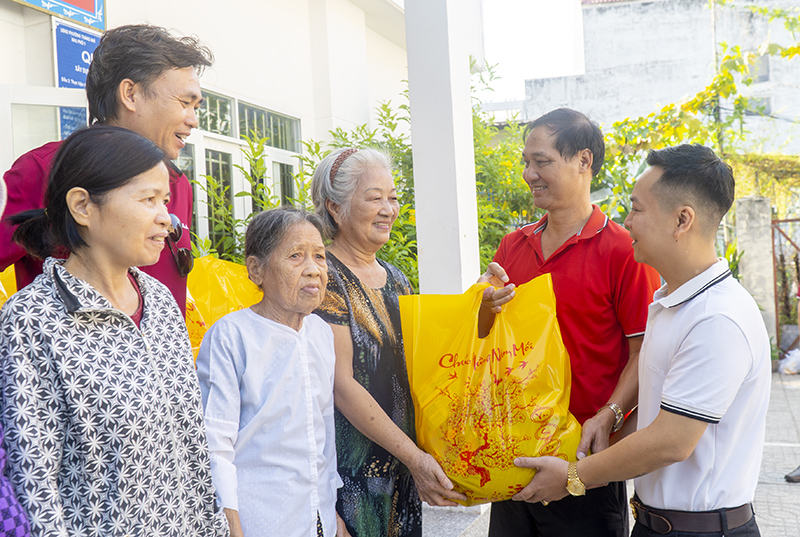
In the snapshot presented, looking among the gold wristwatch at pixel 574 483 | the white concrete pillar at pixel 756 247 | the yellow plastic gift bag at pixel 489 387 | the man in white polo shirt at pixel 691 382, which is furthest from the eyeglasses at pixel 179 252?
the white concrete pillar at pixel 756 247

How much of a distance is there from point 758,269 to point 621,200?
374 cm

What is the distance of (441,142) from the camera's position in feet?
11.3

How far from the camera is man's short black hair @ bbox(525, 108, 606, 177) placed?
2.14 metres

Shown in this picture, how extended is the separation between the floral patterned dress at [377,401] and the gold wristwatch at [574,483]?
21.4 inches

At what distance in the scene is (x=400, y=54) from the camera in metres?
9.37

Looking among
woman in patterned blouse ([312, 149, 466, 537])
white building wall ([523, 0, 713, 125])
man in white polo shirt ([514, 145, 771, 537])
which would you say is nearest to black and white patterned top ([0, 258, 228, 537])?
woman in patterned blouse ([312, 149, 466, 537])

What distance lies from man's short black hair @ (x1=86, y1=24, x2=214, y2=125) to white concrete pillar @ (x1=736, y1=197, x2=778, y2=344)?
9.53m

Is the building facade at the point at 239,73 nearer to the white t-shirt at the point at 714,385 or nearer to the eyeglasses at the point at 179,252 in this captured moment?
the eyeglasses at the point at 179,252

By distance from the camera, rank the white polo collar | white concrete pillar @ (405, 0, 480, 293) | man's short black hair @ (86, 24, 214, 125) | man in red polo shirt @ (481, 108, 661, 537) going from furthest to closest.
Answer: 1. white concrete pillar @ (405, 0, 480, 293)
2. man in red polo shirt @ (481, 108, 661, 537)
3. man's short black hair @ (86, 24, 214, 125)
4. the white polo collar

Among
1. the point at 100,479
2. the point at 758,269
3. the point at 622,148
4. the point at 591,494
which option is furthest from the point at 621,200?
the point at 100,479

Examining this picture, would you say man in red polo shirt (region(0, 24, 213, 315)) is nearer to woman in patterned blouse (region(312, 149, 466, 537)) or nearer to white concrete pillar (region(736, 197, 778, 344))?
woman in patterned blouse (region(312, 149, 466, 537))

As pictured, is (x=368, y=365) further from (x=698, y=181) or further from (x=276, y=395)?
(x=698, y=181)

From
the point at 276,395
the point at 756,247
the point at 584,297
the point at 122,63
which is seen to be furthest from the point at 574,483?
the point at 756,247

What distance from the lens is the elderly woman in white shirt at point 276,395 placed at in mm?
1611
